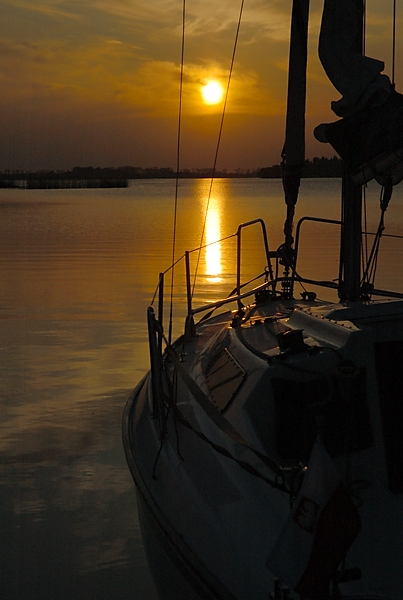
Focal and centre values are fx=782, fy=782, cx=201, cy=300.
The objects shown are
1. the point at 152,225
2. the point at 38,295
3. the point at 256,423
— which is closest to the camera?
the point at 256,423

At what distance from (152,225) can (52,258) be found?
67.6ft

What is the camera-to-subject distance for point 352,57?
6.58 meters

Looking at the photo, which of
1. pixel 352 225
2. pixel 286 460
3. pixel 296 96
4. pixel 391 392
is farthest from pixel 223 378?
pixel 296 96

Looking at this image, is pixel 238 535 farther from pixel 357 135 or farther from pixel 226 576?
pixel 357 135

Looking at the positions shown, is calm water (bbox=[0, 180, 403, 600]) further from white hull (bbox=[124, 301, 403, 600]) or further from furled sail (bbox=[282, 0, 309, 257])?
furled sail (bbox=[282, 0, 309, 257])

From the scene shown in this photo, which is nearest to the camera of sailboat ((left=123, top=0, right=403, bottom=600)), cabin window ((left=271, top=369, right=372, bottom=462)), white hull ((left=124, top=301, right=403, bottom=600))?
sailboat ((left=123, top=0, right=403, bottom=600))

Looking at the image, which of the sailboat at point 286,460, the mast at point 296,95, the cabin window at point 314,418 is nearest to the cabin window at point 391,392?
the sailboat at point 286,460

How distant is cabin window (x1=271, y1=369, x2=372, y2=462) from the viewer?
16.3 feet

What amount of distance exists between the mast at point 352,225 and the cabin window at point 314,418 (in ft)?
6.51

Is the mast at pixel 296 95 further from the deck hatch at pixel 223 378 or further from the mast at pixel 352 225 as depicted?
the deck hatch at pixel 223 378

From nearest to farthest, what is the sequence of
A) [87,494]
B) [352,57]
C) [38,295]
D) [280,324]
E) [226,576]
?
[226,576]
[352,57]
[280,324]
[87,494]
[38,295]

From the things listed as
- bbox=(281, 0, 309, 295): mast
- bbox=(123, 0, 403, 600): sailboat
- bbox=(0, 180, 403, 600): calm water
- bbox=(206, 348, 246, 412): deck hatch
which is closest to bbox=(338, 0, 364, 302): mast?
bbox=(123, 0, 403, 600): sailboat

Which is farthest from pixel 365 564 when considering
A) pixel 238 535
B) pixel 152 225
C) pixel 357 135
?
pixel 152 225

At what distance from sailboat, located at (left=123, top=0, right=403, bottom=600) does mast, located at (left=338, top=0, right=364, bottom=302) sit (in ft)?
0.04
